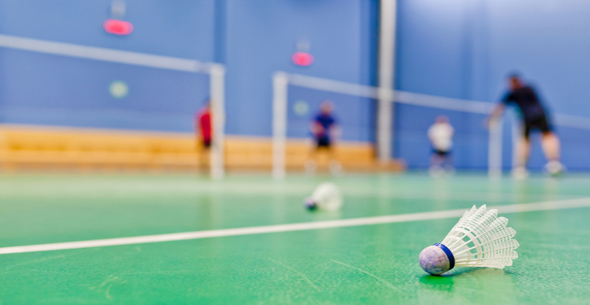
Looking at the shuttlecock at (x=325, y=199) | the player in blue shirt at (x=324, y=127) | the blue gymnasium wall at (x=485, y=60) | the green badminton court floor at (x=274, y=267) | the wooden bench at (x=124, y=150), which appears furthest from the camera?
the blue gymnasium wall at (x=485, y=60)

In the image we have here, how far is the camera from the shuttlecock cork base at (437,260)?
2.45 ft

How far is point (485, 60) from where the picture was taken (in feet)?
37.2

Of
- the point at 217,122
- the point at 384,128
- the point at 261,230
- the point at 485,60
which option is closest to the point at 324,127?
the point at 217,122

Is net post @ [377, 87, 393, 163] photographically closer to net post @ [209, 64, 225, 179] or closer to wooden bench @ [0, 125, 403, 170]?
wooden bench @ [0, 125, 403, 170]

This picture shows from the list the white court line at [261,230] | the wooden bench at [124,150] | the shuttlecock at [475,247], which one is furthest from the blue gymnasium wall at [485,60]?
the shuttlecock at [475,247]

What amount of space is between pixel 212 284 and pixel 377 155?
398 inches

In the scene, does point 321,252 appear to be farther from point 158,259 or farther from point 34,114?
point 34,114

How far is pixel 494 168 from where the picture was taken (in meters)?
9.07

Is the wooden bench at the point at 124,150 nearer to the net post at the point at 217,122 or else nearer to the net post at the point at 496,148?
the net post at the point at 217,122

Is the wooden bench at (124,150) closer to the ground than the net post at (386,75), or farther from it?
closer to the ground

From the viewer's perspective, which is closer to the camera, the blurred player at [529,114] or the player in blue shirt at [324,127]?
the blurred player at [529,114]

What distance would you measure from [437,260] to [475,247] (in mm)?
68

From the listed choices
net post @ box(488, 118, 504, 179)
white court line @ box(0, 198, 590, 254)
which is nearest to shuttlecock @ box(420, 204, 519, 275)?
white court line @ box(0, 198, 590, 254)

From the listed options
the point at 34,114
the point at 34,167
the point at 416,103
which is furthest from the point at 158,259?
the point at 416,103
